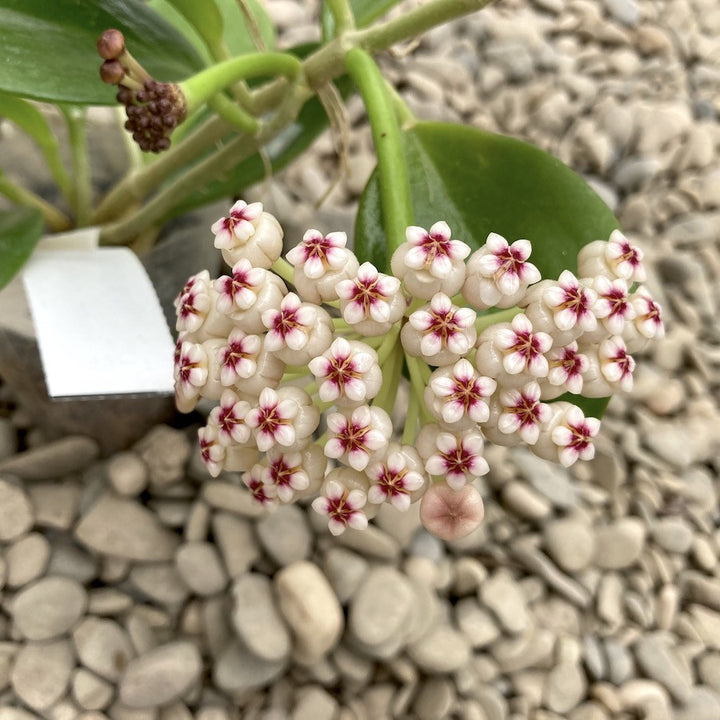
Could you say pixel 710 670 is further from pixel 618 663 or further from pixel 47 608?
pixel 47 608

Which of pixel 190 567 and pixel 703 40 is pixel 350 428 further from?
pixel 703 40

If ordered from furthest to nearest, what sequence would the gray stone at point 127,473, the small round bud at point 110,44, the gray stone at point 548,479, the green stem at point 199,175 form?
the gray stone at point 548,479, the gray stone at point 127,473, the green stem at point 199,175, the small round bud at point 110,44

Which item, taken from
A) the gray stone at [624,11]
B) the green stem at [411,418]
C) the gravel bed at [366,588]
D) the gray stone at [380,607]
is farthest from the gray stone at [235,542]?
the gray stone at [624,11]

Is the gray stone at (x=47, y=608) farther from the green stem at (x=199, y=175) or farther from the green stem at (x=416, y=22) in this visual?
the green stem at (x=416, y=22)

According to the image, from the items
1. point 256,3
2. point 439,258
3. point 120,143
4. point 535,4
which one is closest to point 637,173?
point 535,4

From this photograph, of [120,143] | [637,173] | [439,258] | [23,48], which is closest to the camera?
[439,258]
